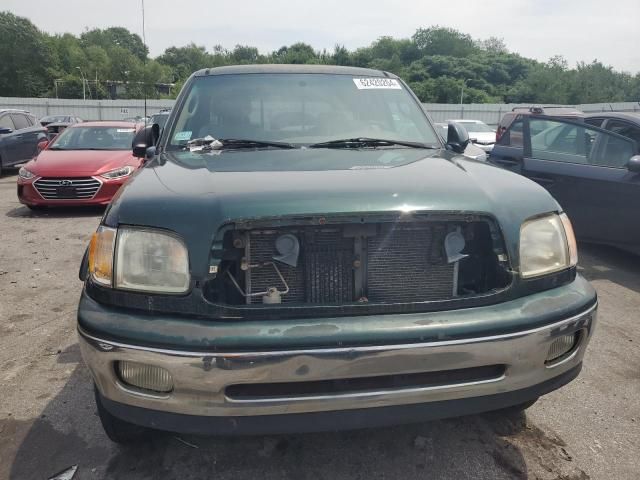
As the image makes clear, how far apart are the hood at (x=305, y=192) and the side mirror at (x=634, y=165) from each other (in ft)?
9.31

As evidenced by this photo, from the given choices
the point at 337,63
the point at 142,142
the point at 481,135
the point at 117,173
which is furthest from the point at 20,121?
the point at 337,63

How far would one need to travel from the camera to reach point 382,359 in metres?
1.76

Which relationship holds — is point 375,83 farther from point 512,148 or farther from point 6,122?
point 6,122

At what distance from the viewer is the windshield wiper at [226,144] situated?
288cm

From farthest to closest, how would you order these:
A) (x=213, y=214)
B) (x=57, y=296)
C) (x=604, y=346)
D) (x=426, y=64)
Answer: (x=426, y=64)
(x=57, y=296)
(x=604, y=346)
(x=213, y=214)

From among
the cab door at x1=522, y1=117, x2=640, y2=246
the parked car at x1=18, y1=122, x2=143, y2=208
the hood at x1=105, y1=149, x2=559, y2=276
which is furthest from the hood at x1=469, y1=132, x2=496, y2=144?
the hood at x1=105, y1=149, x2=559, y2=276

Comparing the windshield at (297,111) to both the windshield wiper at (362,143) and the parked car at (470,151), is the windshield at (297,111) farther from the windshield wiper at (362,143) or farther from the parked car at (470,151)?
the parked car at (470,151)

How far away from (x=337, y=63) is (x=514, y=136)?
7652 cm

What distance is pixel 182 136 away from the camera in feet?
10.0

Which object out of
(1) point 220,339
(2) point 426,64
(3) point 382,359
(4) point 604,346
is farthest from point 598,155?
(2) point 426,64

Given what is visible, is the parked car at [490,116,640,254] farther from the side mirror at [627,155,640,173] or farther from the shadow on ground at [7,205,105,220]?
the shadow on ground at [7,205,105,220]

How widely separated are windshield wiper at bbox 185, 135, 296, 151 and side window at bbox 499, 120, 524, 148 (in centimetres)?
409

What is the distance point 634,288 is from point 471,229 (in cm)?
343

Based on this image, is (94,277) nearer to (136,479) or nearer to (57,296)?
(136,479)
